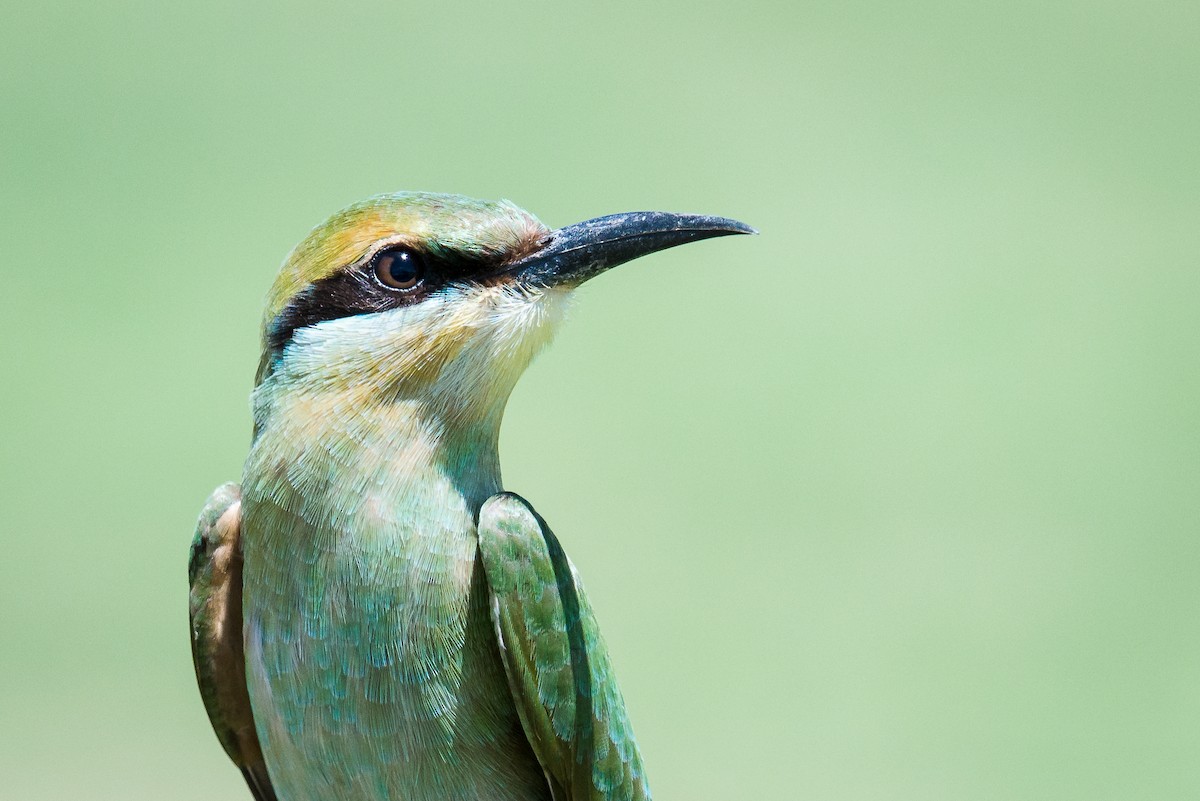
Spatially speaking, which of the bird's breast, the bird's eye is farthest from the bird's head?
the bird's breast

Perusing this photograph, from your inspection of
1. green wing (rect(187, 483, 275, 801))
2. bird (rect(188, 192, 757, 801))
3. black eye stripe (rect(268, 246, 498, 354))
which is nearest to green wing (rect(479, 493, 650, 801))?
bird (rect(188, 192, 757, 801))

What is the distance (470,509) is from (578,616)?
209mm

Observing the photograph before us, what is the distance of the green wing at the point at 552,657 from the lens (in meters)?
1.64

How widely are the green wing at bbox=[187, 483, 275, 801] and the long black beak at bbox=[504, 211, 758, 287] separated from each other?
1.75ft

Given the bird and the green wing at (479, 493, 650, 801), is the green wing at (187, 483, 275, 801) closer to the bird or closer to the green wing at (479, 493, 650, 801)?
the bird

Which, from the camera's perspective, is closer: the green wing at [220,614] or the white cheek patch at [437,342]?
the white cheek patch at [437,342]

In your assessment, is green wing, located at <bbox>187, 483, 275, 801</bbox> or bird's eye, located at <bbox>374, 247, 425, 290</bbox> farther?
green wing, located at <bbox>187, 483, 275, 801</bbox>

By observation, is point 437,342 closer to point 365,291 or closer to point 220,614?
point 365,291

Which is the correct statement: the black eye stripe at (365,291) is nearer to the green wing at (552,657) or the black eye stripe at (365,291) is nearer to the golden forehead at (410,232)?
the golden forehead at (410,232)

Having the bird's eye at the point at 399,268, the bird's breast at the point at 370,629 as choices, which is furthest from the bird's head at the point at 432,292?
the bird's breast at the point at 370,629

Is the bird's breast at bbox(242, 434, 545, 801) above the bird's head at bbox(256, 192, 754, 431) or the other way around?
the other way around

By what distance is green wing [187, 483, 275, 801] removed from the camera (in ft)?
5.92

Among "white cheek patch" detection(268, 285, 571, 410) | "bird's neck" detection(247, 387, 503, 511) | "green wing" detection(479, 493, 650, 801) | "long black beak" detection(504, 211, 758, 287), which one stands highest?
"long black beak" detection(504, 211, 758, 287)

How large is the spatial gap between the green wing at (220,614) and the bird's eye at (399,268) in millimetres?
400
